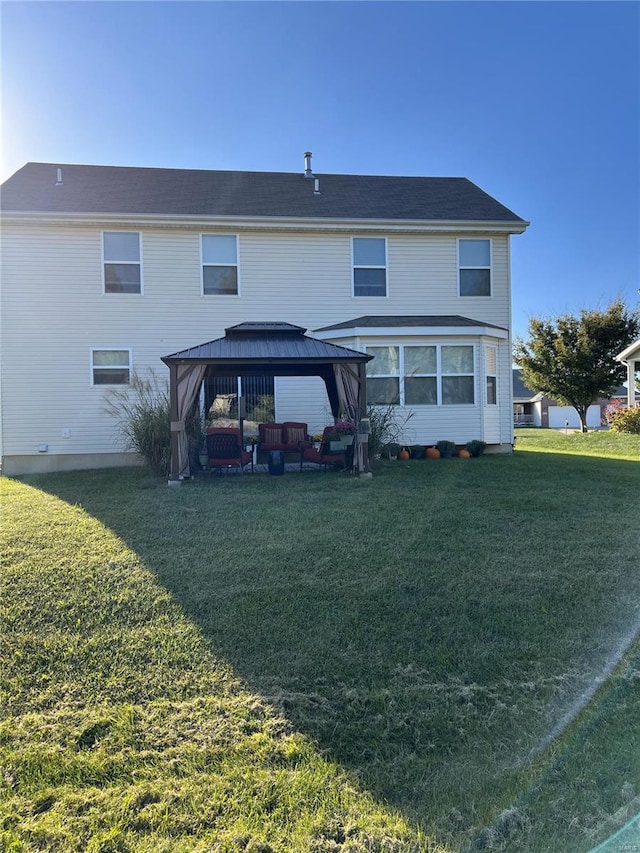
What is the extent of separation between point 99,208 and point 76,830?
12.5 metres

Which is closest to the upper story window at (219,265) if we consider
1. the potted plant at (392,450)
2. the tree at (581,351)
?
the potted plant at (392,450)

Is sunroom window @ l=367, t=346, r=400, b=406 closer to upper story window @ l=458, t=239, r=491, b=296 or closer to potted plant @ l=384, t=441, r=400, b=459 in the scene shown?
potted plant @ l=384, t=441, r=400, b=459

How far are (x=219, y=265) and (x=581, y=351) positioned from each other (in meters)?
17.8

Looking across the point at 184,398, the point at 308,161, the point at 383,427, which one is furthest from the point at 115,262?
the point at 383,427

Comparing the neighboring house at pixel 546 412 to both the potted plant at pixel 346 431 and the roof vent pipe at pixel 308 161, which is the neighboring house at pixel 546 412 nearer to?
the roof vent pipe at pixel 308 161

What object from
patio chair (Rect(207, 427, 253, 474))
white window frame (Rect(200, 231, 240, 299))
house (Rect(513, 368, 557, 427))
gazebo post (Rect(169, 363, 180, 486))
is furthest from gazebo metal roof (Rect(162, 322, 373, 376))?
house (Rect(513, 368, 557, 427))

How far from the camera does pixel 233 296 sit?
40.7 feet

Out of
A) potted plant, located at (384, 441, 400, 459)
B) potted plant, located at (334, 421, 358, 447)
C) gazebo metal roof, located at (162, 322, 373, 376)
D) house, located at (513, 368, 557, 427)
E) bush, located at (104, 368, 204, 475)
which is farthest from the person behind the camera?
house, located at (513, 368, 557, 427)

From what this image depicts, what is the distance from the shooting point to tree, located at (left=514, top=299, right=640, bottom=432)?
75.1 feet

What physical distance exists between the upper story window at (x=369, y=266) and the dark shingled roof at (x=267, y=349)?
3121 mm

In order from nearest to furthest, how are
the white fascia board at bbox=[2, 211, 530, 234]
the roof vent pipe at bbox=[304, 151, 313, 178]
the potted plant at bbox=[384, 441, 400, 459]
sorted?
the potted plant at bbox=[384, 441, 400, 459] → the white fascia board at bbox=[2, 211, 530, 234] → the roof vent pipe at bbox=[304, 151, 313, 178]

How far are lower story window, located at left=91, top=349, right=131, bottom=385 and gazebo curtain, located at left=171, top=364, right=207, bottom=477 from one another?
11.5 feet

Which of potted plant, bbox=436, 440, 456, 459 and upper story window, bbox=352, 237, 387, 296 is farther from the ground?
upper story window, bbox=352, 237, 387, 296

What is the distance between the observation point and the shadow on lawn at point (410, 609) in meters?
2.58
